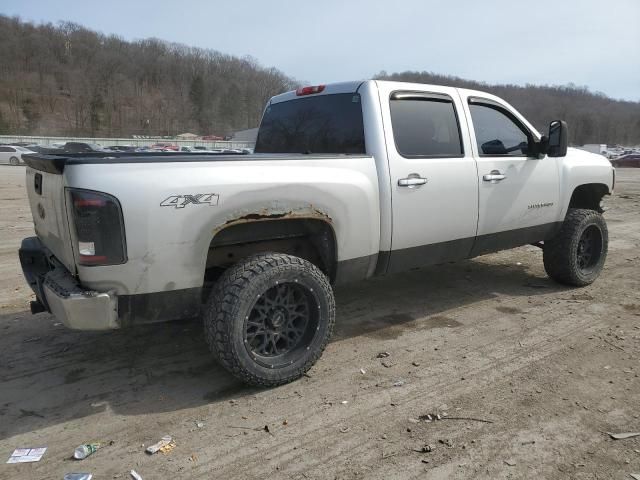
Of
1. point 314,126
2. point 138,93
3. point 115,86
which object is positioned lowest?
→ point 314,126

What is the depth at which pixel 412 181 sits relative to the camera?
3.95 metres

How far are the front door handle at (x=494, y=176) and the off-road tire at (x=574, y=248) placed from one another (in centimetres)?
127

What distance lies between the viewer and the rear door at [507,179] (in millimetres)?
4555

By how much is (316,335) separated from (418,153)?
166cm

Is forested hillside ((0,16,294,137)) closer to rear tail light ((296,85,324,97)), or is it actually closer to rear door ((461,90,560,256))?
rear tail light ((296,85,324,97))

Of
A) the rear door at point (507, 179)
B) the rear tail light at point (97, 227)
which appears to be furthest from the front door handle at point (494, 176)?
the rear tail light at point (97, 227)

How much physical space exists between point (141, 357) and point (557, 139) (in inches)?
164

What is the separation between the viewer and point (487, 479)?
2529 mm

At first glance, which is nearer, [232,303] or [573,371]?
[232,303]

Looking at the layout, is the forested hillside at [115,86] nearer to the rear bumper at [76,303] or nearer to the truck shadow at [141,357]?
the truck shadow at [141,357]

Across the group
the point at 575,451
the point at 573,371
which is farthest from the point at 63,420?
the point at 573,371

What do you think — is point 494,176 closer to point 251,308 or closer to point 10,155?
point 251,308

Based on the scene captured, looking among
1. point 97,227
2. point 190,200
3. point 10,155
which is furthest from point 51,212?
point 10,155

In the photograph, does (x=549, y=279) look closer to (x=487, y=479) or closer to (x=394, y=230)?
(x=394, y=230)
